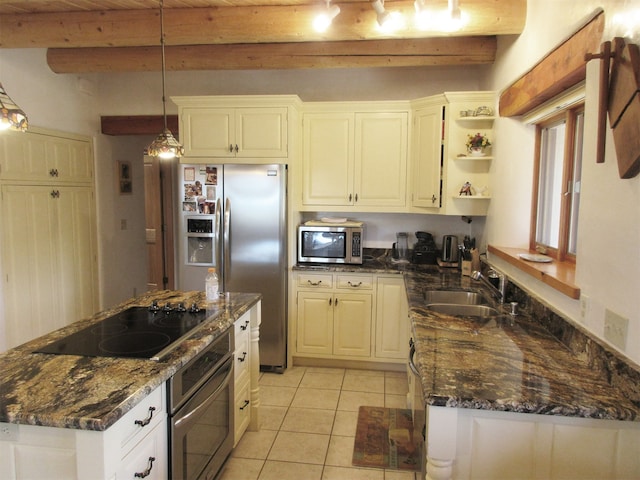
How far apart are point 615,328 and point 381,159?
256cm

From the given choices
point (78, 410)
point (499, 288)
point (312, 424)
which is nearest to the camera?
point (78, 410)

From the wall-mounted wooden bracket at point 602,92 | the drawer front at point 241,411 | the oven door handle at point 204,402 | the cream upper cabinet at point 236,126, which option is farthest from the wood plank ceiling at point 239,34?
Result: the drawer front at point 241,411

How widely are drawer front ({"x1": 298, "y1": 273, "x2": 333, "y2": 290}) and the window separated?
1.61 metres

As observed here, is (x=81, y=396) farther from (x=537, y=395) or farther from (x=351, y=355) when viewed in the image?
(x=351, y=355)

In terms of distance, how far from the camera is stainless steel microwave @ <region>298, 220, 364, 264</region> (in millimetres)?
3826

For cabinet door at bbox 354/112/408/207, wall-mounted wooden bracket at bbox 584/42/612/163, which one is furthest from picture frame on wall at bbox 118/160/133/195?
wall-mounted wooden bracket at bbox 584/42/612/163

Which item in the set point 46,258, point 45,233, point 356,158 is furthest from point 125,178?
point 356,158

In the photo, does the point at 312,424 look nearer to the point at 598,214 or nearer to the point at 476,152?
the point at 598,214

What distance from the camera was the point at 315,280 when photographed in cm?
380

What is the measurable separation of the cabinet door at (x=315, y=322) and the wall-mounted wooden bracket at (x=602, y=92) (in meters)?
2.49

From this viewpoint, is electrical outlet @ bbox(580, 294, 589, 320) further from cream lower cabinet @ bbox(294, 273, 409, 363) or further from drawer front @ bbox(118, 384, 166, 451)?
cream lower cabinet @ bbox(294, 273, 409, 363)

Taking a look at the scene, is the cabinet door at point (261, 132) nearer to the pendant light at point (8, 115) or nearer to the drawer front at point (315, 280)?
the drawer front at point (315, 280)

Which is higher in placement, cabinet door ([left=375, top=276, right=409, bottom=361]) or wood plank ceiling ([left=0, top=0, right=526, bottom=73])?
wood plank ceiling ([left=0, top=0, right=526, bottom=73])

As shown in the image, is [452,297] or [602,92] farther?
[452,297]
